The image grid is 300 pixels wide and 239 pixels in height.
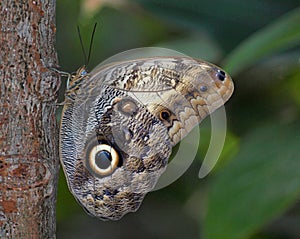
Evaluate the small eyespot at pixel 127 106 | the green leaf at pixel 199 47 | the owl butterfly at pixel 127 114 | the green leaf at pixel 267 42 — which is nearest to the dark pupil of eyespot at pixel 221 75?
the owl butterfly at pixel 127 114

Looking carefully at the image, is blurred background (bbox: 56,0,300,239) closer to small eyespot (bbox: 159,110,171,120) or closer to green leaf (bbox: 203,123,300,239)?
green leaf (bbox: 203,123,300,239)

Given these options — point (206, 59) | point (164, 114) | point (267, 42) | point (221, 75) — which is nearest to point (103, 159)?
point (164, 114)

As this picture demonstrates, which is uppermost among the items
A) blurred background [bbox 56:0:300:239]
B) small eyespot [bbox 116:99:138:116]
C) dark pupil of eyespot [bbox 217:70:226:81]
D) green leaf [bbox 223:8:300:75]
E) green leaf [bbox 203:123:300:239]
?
dark pupil of eyespot [bbox 217:70:226:81]

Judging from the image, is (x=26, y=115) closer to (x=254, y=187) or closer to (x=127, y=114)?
(x=127, y=114)

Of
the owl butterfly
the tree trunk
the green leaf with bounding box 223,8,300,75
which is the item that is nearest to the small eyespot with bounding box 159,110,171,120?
the owl butterfly

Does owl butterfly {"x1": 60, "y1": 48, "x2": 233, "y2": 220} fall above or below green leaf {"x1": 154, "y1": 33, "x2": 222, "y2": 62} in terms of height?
above

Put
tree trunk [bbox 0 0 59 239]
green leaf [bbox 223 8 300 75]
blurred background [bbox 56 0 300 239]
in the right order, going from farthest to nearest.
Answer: blurred background [bbox 56 0 300 239] → green leaf [bbox 223 8 300 75] → tree trunk [bbox 0 0 59 239]

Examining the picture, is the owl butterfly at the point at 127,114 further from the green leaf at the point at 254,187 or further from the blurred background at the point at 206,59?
the blurred background at the point at 206,59

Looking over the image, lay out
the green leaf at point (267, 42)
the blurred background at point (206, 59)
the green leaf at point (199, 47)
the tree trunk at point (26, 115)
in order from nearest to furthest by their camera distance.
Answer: the tree trunk at point (26, 115)
the green leaf at point (267, 42)
the blurred background at point (206, 59)
the green leaf at point (199, 47)
